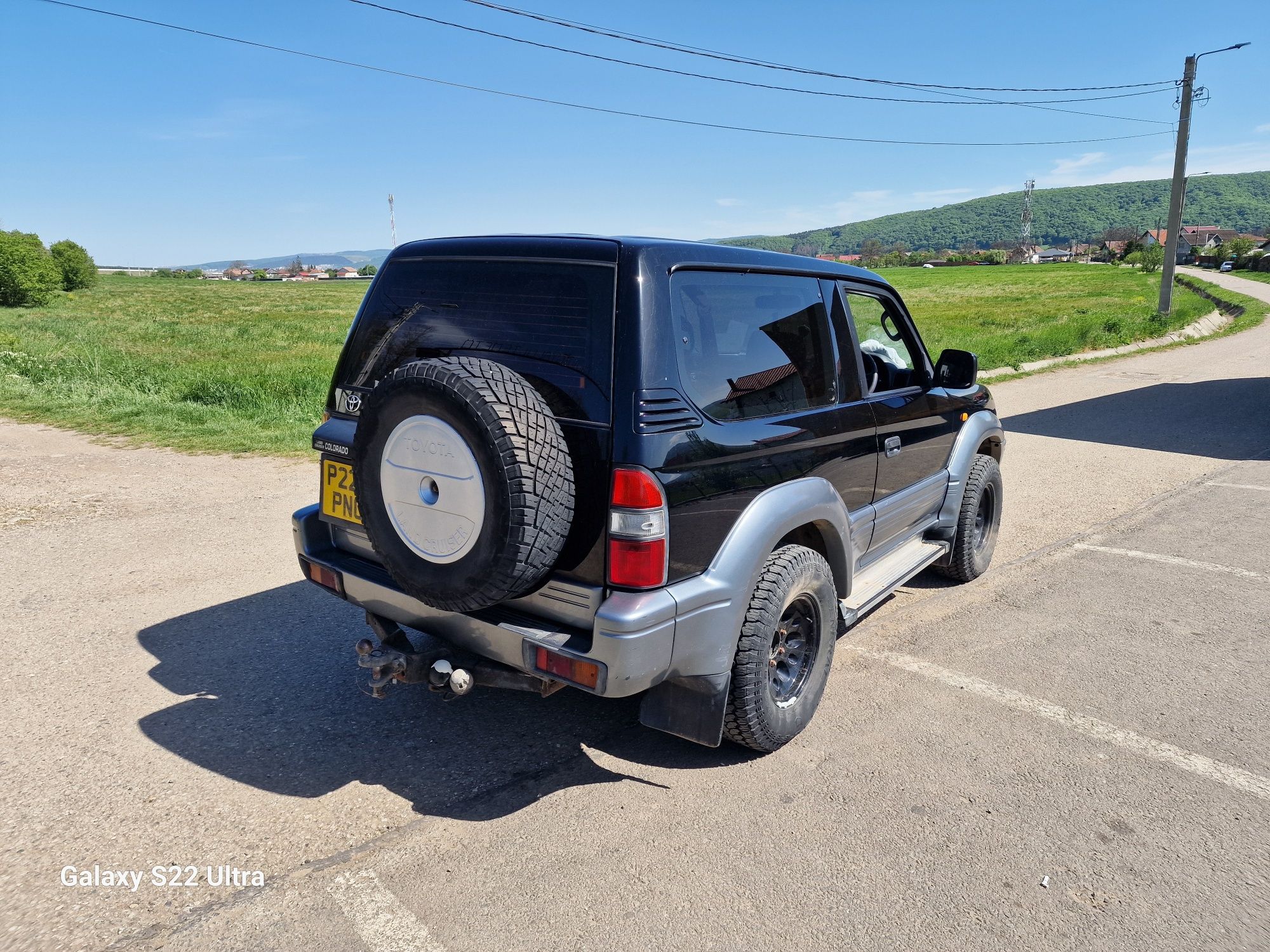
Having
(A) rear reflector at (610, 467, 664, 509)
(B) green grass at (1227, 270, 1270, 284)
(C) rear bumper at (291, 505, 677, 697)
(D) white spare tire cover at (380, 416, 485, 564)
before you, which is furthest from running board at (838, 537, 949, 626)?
(B) green grass at (1227, 270, 1270, 284)

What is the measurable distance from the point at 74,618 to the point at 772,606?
147 inches

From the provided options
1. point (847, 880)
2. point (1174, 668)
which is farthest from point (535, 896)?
point (1174, 668)

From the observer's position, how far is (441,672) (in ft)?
9.24

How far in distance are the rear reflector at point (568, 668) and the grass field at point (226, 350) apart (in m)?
6.98

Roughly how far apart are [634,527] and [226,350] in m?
21.5

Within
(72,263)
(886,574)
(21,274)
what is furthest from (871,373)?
(72,263)

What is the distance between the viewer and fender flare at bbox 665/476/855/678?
271 cm

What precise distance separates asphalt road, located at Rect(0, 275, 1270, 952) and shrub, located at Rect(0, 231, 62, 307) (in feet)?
169

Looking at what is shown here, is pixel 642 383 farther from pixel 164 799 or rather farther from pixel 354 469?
pixel 164 799

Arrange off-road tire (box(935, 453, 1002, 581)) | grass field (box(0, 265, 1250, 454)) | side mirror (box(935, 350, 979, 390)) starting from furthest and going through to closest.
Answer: grass field (box(0, 265, 1250, 454))
off-road tire (box(935, 453, 1002, 581))
side mirror (box(935, 350, 979, 390))

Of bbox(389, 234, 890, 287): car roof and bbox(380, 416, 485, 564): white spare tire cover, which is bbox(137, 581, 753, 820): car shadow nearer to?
bbox(380, 416, 485, 564): white spare tire cover

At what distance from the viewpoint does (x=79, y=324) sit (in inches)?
1214

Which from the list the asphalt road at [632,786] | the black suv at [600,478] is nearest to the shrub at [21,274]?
the asphalt road at [632,786]

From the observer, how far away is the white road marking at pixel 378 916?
225 cm
